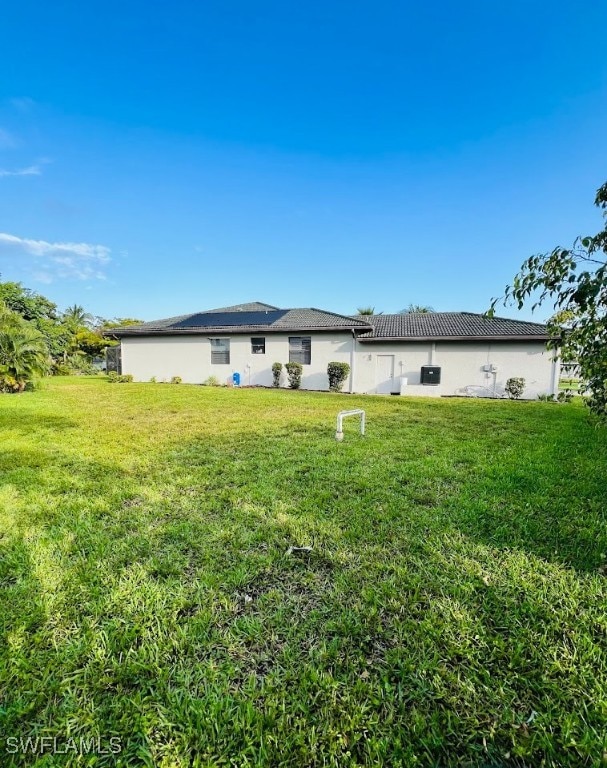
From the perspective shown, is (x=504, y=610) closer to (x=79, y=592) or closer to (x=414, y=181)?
(x=79, y=592)

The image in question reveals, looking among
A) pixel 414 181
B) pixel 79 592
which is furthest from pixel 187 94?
pixel 79 592

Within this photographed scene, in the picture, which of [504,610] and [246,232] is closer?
[504,610]

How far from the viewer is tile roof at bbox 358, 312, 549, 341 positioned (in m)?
13.8

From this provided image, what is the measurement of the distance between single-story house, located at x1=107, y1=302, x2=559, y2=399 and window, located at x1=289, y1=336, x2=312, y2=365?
5 centimetres

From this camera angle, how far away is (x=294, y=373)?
15.5 metres

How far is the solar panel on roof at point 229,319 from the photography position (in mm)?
16922

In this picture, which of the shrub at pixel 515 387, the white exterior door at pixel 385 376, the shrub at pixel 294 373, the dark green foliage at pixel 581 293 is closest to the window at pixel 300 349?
the shrub at pixel 294 373

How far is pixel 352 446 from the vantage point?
532 cm

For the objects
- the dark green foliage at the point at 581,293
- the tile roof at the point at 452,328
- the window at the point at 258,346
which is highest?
the tile roof at the point at 452,328

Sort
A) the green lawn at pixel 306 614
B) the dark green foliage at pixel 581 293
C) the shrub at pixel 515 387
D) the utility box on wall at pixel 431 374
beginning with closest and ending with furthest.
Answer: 1. the green lawn at pixel 306 614
2. the dark green foliage at pixel 581 293
3. the shrub at pixel 515 387
4. the utility box on wall at pixel 431 374

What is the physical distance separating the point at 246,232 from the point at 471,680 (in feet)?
63.4

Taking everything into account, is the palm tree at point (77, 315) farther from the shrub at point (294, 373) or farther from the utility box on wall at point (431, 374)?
the utility box on wall at point (431, 374)

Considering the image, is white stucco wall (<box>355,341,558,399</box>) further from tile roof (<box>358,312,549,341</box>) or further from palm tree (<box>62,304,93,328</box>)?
palm tree (<box>62,304,93,328</box>)

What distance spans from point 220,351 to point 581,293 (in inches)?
632
